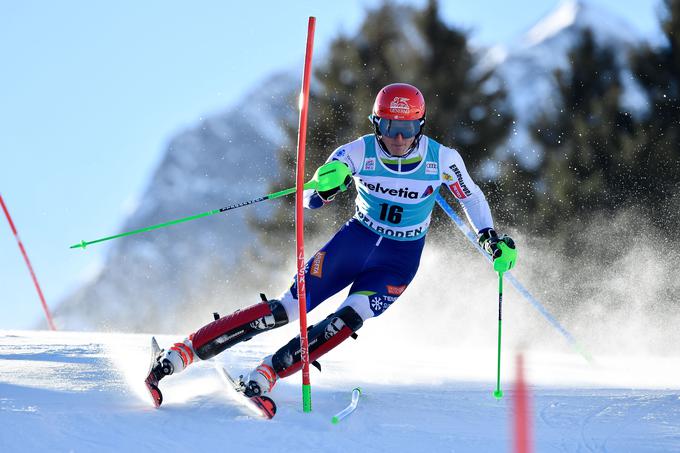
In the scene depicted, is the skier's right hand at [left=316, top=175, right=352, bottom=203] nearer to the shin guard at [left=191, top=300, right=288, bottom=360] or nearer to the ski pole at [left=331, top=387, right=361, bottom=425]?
the shin guard at [left=191, top=300, right=288, bottom=360]

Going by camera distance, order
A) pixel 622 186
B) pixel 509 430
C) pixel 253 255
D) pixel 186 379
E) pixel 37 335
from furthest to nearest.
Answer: pixel 253 255, pixel 622 186, pixel 37 335, pixel 186 379, pixel 509 430

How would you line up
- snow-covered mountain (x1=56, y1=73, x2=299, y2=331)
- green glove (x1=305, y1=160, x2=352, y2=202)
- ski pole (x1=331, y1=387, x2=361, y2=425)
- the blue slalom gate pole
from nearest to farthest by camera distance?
ski pole (x1=331, y1=387, x2=361, y2=425) → green glove (x1=305, y1=160, x2=352, y2=202) → the blue slalom gate pole → snow-covered mountain (x1=56, y1=73, x2=299, y2=331)

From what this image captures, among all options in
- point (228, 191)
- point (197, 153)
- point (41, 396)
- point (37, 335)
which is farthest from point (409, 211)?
point (197, 153)

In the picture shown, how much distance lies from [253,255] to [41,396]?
24516 millimetres

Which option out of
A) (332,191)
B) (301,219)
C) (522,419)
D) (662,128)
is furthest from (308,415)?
(662,128)

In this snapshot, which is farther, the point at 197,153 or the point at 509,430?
the point at 197,153

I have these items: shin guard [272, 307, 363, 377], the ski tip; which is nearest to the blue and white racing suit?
shin guard [272, 307, 363, 377]

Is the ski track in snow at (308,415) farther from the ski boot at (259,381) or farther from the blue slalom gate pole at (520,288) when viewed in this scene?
the blue slalom gate pole at (520,288)

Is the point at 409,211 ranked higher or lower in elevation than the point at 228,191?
higher

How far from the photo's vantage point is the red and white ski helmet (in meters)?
5.60

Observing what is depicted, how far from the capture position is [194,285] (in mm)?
A: 75625

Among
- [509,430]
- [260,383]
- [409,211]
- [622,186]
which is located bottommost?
[622,186]

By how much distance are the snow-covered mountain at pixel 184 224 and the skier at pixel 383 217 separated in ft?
226

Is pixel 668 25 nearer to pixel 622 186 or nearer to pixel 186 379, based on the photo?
pixel 622 186
